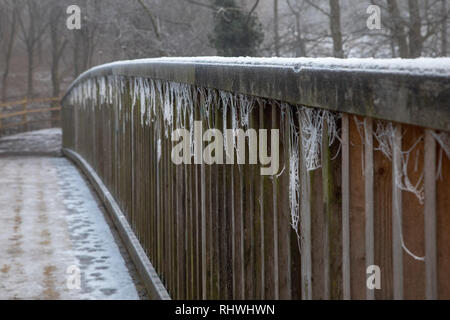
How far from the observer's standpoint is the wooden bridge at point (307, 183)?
1.55m

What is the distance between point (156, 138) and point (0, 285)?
1.48 meters

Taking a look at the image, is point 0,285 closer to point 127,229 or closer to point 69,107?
point 127,229

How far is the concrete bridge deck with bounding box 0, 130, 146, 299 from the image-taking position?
5117 millimetres

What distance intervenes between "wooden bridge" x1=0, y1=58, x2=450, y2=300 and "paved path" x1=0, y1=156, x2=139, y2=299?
0.62m

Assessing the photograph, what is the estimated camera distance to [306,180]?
2.22 m

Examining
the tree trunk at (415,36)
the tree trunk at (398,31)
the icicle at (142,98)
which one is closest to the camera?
the icicle at (142,98)

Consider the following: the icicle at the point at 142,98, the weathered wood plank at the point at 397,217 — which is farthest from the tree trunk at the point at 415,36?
the weathered wood plank at the point at 397,217

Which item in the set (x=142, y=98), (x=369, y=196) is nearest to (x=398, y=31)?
(x=142, y=98)

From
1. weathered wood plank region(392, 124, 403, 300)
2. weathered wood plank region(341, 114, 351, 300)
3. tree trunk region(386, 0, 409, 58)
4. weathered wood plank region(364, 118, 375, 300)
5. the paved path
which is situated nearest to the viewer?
weathered wood plank region(392, 124, 403, 300)

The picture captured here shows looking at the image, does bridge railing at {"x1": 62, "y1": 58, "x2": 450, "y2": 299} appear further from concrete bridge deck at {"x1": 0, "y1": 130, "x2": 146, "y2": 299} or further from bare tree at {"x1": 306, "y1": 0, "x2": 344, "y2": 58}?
bare tree at {"x1": 306, "y1": 0, "x2": 344, "y2": 58}

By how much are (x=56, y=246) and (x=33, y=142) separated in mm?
22154

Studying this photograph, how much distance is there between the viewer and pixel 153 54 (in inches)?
1222

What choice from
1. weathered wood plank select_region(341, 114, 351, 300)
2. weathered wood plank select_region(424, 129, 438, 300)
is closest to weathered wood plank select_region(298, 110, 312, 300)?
weathered wood plank select_region(341, 114, 351, 300)

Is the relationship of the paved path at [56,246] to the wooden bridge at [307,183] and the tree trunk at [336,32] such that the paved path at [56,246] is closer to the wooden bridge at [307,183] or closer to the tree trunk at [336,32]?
the wooden bridge at [307,183]
